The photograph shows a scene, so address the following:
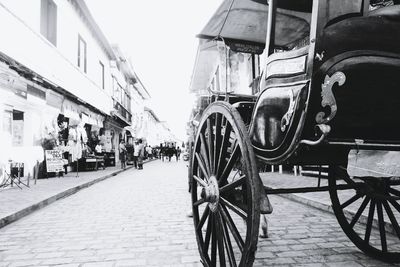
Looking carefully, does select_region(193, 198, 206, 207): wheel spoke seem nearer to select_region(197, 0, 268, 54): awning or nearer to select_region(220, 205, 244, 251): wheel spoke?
select_region(220, 205, 244, 251): wheel spoke

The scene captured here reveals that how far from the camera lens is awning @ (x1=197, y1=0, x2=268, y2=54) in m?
3.70

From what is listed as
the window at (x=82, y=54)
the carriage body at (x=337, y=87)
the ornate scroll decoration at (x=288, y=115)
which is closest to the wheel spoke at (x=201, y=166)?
the carriage body at (x=337, y=87)

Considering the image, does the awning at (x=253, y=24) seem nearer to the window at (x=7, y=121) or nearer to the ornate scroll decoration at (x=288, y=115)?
the ornate scroll decoration at (x=288, y=115)

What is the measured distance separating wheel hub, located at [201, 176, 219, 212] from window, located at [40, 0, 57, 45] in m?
13.1

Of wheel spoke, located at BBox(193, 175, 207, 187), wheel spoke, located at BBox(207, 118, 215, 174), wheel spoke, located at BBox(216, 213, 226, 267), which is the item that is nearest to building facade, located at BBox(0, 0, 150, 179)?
wheel spoke, located at BBox(193, 175, 207, 187)

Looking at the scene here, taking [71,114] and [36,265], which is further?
[71,114]

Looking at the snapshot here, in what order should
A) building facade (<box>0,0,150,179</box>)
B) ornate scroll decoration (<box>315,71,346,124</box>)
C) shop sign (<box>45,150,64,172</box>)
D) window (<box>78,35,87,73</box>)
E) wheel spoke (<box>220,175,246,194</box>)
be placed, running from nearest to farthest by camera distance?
ornate scroll decoration (<box>315,71,346,124</box>) < wheel spoke (<box>220,175,246,194</box>) < building facade (<box>0,0,150,179</box>) < shop sign (<box>45,150,64,172</box>) < window (<box>78,35,87,73</box>)

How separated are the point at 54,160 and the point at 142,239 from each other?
27.7 feet

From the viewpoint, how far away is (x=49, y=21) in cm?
1387

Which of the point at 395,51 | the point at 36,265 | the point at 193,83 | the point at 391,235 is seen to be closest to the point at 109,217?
the point at 36,265

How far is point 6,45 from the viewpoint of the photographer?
989 cm

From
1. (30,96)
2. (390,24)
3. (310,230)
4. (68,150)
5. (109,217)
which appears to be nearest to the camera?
(390,24)

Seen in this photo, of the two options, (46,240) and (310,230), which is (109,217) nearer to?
(46,240)

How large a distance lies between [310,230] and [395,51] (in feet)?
9.48
